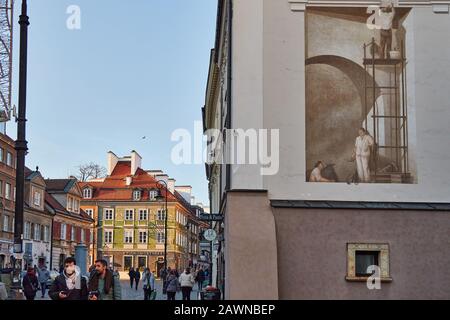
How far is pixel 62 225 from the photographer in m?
75.7

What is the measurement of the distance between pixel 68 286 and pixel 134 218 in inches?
3295

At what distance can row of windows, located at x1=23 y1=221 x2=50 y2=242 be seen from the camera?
214ft

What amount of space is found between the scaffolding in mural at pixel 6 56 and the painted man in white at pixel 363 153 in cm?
904

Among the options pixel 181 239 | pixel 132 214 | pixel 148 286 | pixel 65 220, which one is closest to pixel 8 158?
pixel 65 220

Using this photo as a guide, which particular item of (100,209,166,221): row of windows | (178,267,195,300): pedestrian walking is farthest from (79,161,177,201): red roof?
(178,267,195,300): pedestrian walking

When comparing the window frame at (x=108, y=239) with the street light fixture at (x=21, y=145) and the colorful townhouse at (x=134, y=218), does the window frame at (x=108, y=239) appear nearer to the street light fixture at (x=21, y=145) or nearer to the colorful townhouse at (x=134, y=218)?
the colorful townhouse at (x=134, y=218)

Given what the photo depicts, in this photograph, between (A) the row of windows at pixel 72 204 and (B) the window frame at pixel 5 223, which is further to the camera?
(A) the row of windows at pixel 72 204

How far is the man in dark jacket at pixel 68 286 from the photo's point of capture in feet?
41.0

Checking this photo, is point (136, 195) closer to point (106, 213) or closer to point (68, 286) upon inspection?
point (106, 213)


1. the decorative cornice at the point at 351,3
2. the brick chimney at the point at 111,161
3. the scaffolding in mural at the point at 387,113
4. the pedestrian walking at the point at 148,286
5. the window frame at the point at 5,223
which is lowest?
the pedestrian walking at the point at 148,286

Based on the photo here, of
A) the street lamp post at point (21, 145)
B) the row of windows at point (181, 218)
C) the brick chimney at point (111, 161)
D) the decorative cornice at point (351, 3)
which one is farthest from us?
the brick chimney at point (111, 161)

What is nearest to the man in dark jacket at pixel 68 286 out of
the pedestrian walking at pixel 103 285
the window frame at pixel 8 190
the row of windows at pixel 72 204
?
the pedestrian walking at pixel 103 285
